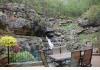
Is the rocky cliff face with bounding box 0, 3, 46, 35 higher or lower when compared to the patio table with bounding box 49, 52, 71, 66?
higher

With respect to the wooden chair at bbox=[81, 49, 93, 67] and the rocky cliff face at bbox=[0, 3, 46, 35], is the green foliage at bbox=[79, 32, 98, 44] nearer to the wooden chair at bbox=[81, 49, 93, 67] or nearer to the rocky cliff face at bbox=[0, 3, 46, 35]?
the wooden chair at bbox=[81, 49, 93, 67]

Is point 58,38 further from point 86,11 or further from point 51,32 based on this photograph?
point 86,11

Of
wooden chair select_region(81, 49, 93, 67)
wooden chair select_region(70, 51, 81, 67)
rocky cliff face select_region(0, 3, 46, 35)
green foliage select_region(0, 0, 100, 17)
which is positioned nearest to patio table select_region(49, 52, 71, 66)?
Result: wooden chair select_region(70, 51, 81, 67)

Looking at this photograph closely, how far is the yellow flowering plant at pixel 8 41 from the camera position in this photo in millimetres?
2836

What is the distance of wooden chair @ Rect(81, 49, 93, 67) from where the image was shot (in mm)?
2826

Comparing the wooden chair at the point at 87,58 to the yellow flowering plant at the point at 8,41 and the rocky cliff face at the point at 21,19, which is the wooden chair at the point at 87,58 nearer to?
the rocky cliff face at the point at 21,19

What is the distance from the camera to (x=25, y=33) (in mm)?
2840

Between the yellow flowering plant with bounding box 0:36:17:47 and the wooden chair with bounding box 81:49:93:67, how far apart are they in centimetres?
73

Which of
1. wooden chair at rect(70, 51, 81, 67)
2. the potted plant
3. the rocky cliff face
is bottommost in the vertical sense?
wooden chair at rect(70, 51, 81, 67)

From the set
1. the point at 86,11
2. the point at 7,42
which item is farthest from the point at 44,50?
the point at 86,11

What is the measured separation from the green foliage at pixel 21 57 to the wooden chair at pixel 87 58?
0.53 m

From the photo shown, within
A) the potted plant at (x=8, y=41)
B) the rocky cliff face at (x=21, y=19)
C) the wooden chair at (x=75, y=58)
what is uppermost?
the rocky cliff face at (x=21, y=19)

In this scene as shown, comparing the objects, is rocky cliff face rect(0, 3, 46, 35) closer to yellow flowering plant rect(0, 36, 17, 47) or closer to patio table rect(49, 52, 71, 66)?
yellow flowering plant rect(0, 36, 17, 47)

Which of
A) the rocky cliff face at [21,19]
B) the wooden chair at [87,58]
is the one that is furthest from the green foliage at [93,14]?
the rocky cliff face at [21,19]
